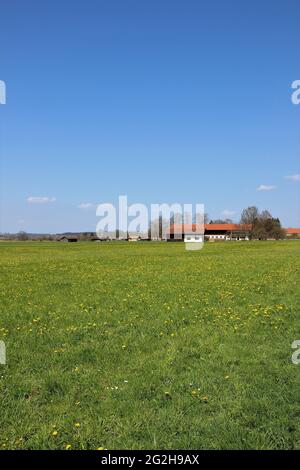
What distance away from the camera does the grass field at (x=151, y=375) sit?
217 inches

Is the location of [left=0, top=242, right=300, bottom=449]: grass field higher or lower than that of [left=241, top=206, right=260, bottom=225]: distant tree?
lower

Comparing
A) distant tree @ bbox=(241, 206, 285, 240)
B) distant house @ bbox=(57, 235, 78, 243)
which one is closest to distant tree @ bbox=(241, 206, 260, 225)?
distant tree @ bbox=(241, 206, 285, 240)

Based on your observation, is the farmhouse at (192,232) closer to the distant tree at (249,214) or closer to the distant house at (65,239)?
the distant tree at (249,214)

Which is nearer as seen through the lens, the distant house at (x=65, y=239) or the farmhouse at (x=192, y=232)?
the farmhouse at (x=192, y=232)

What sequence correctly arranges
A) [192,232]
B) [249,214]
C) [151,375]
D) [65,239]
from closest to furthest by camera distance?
[151,375], [192,232], [249,214], [65,239]

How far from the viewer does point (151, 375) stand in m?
7.47

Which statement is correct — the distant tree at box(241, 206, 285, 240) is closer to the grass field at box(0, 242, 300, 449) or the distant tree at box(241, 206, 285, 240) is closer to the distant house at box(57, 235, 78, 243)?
the distant house at box(57, 235, 78, 243)

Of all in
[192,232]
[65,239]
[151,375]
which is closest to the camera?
[151,375]

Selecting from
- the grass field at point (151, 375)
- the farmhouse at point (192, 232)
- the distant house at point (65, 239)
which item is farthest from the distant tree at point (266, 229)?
the grass field at point (151, 375)

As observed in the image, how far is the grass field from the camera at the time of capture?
550 cm

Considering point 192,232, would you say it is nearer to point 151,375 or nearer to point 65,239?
point 65,239

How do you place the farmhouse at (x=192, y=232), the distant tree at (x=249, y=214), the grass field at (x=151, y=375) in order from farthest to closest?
the distant tree at (x=249, y=214)
the farmhouse at (x=192, y=232)
the grass field at (x=151, y=375)

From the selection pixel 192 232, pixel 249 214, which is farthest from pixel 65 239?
pixel 249 214
